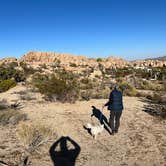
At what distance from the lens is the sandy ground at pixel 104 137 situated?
8.41m

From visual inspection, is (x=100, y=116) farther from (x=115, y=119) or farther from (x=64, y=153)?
(x=64, y=153)

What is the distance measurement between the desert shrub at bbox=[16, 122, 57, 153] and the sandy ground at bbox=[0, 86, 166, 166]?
0.78 feet

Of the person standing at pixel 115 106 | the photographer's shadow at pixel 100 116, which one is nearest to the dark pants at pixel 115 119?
the person standing at pixel 115 106

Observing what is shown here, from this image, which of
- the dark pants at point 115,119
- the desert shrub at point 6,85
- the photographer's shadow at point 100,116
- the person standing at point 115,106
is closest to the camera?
the person standing at point 115,106

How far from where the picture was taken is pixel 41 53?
11569 cm

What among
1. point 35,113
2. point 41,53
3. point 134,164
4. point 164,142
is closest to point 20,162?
point 134,164

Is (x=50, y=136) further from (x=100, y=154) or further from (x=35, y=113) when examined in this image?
(x=35, y=113)

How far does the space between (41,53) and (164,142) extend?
108 meters

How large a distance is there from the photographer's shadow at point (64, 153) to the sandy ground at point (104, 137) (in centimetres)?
11

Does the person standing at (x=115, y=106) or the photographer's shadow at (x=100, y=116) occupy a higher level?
the person standing at (x=115, y=106)

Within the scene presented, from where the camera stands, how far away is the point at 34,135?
9.84m

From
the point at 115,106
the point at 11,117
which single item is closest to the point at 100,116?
the point at 115,106

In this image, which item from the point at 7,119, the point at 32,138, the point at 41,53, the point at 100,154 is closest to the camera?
the point at 100,154

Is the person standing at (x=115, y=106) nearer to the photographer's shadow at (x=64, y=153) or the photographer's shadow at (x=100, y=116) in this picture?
the photographer's shadow at (x=100, y=116)
